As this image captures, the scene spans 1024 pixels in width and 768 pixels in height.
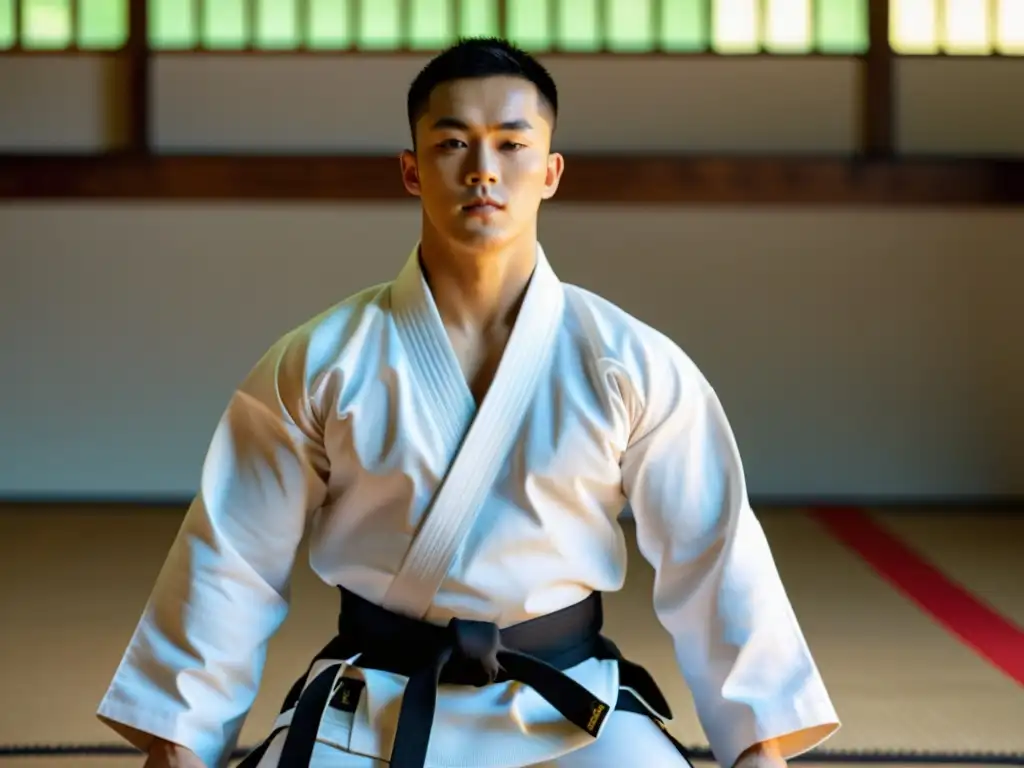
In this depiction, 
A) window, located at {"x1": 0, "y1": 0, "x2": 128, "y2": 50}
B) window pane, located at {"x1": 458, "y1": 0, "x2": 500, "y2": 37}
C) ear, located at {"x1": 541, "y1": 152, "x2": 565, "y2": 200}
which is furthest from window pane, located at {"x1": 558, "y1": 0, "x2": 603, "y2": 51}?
ear, located at {"x1": 541, "y1": 152, "x2": 565, "y2": 200}

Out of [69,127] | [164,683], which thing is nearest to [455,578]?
[164,683]

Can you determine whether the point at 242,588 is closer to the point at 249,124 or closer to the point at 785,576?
the point at 785,576

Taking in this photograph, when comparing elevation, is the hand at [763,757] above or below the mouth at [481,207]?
below

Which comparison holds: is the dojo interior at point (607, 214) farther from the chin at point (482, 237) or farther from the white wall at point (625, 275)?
the chin at point (482, 237)

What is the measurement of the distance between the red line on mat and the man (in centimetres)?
207

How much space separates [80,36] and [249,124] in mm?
878

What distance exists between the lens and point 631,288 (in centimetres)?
625

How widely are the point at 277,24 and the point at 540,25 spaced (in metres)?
1.22

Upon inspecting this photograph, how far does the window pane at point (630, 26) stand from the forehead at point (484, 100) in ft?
15.4

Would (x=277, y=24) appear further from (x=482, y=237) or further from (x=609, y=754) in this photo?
(x=609, y=754)

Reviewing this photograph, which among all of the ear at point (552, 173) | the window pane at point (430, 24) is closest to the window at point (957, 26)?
the window pane at point (430, 24)

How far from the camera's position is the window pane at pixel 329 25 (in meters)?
6.11

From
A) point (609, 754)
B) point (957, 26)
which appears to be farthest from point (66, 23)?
point (609, 754)

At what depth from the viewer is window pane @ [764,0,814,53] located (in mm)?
6094
